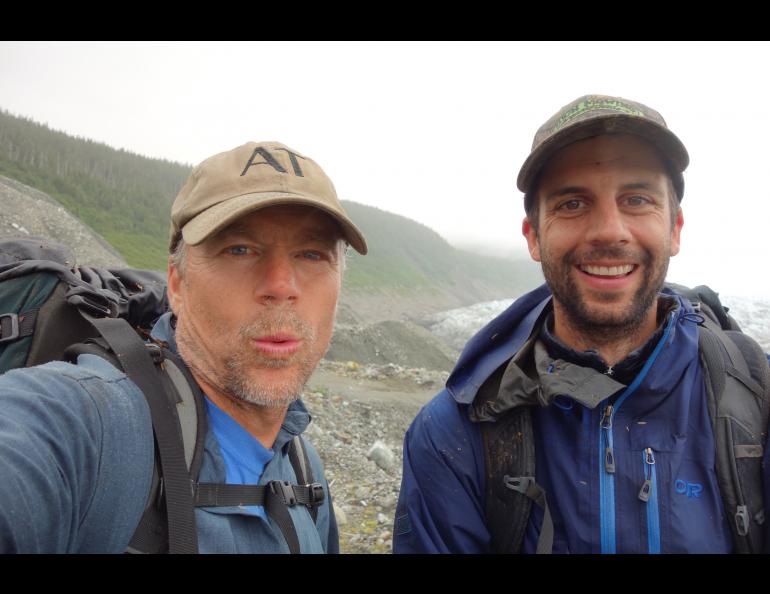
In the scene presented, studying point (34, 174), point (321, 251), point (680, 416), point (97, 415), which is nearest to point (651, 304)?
point (680, 416)

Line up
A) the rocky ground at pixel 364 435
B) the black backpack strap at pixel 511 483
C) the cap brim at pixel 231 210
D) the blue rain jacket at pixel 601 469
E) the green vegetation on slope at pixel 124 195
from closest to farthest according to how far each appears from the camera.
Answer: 1. the cap brim at pixel 231 210
2. the blue rain jacket at pixel 601 469
3. the black backpack strap at pixel 511 483
4. the rocky ground at pixel 364 435
5. the green vegetation on slope at pixel 124 195

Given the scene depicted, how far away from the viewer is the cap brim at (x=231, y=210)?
1552mm

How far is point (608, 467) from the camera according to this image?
1.75 meters

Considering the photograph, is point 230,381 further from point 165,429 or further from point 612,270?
point 612,270

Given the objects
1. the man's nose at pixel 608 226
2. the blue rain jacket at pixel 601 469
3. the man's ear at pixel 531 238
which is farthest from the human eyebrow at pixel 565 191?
the blue rain jacket at pixel 601 469

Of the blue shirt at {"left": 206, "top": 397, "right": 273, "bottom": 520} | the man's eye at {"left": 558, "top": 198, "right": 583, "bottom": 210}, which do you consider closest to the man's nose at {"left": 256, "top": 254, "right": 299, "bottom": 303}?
the blue shirt at {"left": 206, "top": 397, "right": 273, "bottom": 520}

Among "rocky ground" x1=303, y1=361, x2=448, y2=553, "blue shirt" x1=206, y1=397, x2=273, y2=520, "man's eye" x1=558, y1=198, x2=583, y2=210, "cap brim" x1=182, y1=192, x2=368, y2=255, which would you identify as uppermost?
"man's eye" x1=558, y1=198, x2=583, y2=210

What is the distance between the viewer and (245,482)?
5.15ft

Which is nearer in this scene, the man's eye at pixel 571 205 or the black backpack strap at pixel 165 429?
the black backpack strap at pixel 165 429

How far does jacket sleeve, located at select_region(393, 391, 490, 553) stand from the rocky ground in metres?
3.17

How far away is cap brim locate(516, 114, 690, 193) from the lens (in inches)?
75.6

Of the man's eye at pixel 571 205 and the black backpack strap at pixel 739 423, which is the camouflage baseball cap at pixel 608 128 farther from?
the black backpack strap at pixel 739 423

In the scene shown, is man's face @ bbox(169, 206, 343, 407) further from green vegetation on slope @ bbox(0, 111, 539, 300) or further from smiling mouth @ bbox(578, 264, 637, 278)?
green vegetation on slope @ bbox(0, 111, 539, 300)

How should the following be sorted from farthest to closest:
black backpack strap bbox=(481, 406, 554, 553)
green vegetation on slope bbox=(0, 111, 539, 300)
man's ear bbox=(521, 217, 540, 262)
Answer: green vegetation on slope bbox=(0, 111, 539, 300)
man's ear bbox=(521, 217, 540, 262)
black backpack strap bbox=(481, 406, 554, 553)
